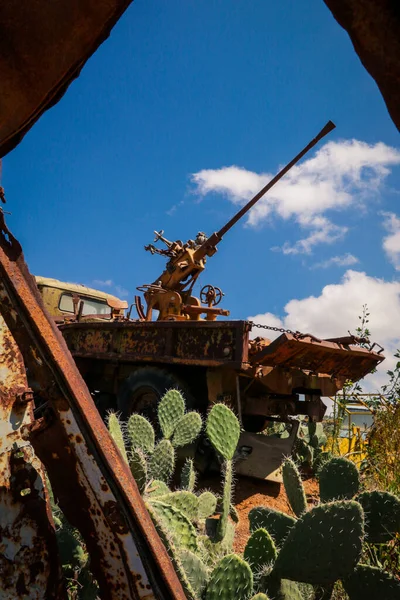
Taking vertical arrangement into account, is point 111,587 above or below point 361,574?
above

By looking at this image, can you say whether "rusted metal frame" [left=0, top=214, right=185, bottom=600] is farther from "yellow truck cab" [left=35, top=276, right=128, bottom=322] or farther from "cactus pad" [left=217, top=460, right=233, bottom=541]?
"yellow truck cab" [left=35, top=276, right=128, bottom=322]

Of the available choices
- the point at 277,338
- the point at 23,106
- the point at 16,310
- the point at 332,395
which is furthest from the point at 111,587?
the point at 332,395

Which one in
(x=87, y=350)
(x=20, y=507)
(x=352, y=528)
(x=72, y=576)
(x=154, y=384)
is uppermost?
(x=87, y=350)

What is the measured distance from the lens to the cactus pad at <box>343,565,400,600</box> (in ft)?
7.11

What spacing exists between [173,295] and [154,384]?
2256 mm

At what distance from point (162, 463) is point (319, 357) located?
10.3 ft

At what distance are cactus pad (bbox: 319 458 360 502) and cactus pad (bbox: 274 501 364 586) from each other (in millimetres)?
717

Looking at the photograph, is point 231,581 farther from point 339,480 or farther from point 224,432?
point 224,432

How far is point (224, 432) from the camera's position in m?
3.34

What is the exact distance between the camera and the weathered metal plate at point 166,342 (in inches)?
225

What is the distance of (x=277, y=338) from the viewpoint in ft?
17.9

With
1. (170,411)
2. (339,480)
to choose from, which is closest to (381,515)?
(339,480)

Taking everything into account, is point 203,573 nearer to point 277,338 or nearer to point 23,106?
point 23,106

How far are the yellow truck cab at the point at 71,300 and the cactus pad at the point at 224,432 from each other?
20.3ft
